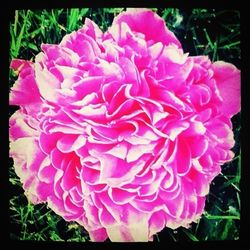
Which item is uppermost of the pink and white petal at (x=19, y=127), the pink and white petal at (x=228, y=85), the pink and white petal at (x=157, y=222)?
the pink and white petal at (x=228, y=85)

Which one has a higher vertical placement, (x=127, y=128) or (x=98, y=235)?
(x=127, y=128)

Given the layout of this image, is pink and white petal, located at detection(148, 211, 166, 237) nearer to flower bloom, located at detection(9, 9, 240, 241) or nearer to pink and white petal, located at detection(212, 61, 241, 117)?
flower bloom, located at detection(9, 9, 240, 241)

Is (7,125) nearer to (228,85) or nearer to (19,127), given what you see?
(19,127)

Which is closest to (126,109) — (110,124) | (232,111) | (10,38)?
(110,124)

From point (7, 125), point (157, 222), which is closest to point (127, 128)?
point (157, 222)

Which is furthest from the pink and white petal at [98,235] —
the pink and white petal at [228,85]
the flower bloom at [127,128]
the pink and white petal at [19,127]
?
the pink and white petal at [228,85]

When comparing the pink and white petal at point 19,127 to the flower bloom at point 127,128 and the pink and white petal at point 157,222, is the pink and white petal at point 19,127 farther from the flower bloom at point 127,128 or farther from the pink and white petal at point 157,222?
the pink and white petal at point 157,222

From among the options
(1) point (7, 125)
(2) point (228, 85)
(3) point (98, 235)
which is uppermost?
(2) point (228, 85)

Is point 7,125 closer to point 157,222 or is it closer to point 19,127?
point 19,127

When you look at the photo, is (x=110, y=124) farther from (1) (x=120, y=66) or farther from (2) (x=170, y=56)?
(2) (x=170, y=56)
